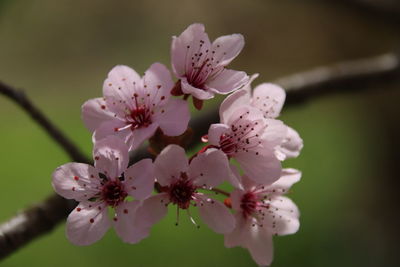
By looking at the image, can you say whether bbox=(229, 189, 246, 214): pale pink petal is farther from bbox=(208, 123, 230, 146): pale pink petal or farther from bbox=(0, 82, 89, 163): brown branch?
bbox=(0, 82, 89, 163): brown branch

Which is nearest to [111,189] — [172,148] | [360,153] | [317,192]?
[172,148]

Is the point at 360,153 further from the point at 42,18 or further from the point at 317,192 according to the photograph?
the point at 42,18

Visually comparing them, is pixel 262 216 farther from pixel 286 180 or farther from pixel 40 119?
pixel 40 119

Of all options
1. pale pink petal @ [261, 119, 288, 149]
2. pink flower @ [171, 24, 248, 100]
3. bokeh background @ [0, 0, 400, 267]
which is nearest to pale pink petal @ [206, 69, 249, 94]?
pink flower @ [171, 24, 248, 100]

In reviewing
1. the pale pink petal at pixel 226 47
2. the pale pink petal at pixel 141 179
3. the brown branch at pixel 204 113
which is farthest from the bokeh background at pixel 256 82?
the pale pink petal at pixel 141 179

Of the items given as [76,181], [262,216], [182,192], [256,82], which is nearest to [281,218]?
[262,216]

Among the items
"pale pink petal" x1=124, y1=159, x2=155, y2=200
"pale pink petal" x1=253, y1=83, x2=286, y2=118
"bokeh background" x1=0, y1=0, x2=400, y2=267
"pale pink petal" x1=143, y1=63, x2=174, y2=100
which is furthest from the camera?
"bokeh background" x1=0, y1=0, x2=400, y2=267
